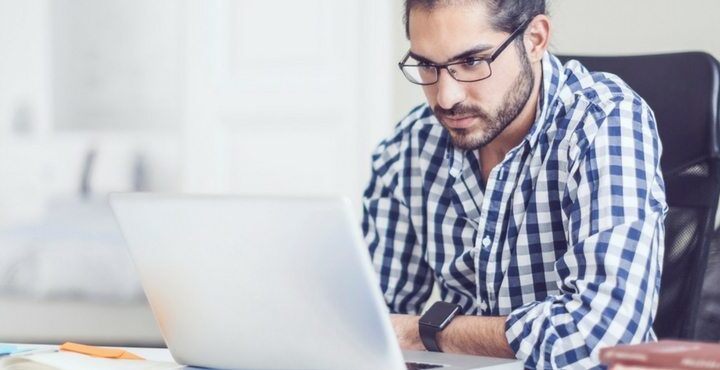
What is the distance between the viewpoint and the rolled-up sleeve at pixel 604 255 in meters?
1.24

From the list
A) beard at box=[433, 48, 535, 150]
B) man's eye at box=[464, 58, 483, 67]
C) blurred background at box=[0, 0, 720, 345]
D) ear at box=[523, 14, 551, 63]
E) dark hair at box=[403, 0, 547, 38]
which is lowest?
blurred background at box=[0, 0, 720, 345]

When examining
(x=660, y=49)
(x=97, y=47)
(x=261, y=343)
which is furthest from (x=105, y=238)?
(x=261, y=343)

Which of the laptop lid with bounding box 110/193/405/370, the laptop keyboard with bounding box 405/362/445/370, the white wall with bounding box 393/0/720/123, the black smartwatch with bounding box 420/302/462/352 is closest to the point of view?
the laptop lid with bounding box 110/193/405/370

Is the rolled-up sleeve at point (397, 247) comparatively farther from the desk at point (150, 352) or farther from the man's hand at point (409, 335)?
the desk at point (150, 352)

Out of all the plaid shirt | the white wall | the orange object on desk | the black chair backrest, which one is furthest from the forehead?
the white wall

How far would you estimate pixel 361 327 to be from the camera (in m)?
0.99

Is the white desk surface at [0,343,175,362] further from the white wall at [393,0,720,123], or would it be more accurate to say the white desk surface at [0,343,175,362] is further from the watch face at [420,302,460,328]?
the white wall at [393,0,720,123]

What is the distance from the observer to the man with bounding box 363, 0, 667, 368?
4.14 ft

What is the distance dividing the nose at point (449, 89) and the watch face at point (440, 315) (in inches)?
11.7

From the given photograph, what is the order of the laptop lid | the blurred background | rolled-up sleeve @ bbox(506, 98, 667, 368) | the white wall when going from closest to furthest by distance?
1. the laptop lid
2. rolled-up sleeve @ bbox(506, 98, 667, 368)
3. the white wall
4. the blurred background

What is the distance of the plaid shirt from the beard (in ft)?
0.11

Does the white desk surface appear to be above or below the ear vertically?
below

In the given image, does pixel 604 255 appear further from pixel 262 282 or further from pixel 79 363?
pixel 79 363

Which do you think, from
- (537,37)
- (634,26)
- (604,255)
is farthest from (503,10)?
(634,26)
